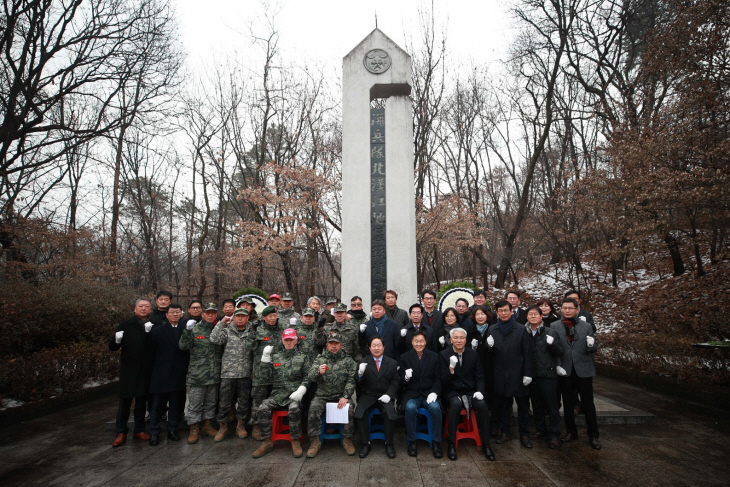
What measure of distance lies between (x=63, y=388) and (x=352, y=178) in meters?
6.20

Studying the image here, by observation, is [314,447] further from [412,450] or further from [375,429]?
[412,450]

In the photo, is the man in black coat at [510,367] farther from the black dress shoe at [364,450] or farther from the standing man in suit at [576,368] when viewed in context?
the black dress shoe at [364,450]

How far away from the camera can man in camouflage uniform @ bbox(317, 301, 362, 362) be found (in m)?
4.75

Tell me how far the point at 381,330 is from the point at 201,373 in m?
2.23

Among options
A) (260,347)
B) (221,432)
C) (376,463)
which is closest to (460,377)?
(376,463)

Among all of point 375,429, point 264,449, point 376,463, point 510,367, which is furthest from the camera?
point 375,429

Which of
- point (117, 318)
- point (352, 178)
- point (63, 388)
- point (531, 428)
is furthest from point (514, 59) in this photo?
point (63, 388)

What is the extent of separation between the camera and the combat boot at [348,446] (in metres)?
4.00

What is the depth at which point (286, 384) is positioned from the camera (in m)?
4.25

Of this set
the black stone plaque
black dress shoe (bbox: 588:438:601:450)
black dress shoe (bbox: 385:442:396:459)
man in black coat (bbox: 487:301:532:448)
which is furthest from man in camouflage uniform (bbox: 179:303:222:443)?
black dress shoe (bbox: 588:438:601:450)

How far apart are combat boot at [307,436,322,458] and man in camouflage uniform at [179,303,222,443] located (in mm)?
1373

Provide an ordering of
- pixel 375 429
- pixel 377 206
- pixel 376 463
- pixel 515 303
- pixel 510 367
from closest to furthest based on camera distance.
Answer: pixel 376 463 < pixel 510 367 < pixel 375 429 < pixel 515 303 < pixel 377 206

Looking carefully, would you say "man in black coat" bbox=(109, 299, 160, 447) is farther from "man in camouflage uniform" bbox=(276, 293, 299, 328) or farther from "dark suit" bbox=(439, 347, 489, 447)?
"dark suit" bbox=(439, 347, 489, 447)

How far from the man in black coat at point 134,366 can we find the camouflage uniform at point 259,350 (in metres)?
1.24
